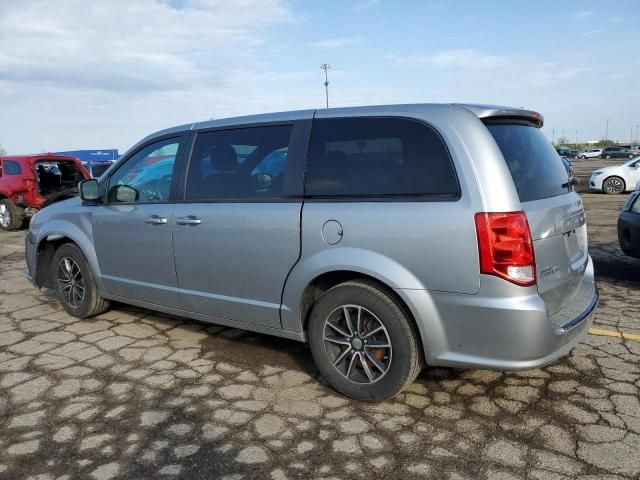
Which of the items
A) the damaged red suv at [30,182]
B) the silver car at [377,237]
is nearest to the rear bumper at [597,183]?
the damaged red suv at [30,182]

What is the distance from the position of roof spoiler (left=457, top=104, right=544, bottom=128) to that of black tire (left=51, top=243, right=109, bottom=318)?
3.58 m

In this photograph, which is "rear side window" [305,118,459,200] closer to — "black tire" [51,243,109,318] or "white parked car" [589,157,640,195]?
"black tire" [51,243,109,318]

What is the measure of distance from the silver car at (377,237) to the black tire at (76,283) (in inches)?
36.3

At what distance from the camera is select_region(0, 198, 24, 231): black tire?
37.8 ft

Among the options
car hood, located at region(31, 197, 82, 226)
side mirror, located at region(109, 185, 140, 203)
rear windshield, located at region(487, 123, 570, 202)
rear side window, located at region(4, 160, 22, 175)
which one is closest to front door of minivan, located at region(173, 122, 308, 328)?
side mirror, located at region(109, 185, 140, 203)

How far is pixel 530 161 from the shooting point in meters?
3.12

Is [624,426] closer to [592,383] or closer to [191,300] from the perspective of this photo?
[592,383]

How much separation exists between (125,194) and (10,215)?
886cm

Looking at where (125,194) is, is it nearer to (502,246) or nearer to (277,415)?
(277,415)

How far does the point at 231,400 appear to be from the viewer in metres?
3.27

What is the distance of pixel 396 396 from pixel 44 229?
3.73m

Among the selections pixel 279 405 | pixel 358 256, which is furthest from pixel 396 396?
pixel 358 256

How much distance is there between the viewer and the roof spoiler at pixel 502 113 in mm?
3000

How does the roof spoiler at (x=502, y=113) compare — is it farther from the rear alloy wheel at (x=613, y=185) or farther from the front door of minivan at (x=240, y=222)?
the rear alloy wheel at (x=613, y=185)
